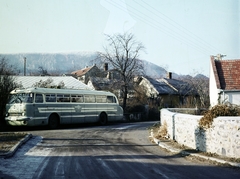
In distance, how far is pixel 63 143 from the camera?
12.9 m

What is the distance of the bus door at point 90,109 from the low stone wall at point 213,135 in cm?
1090

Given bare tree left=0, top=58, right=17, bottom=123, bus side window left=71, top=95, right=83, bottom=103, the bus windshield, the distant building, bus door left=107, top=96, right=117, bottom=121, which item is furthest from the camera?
the distant building

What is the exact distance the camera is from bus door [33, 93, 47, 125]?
18875 mm

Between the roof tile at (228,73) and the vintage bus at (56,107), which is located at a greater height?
the roof tile at (228,73)

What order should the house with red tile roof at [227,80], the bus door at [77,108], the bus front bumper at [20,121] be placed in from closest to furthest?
the bus front bumper at [20,121], the bus door at [77,108], the house with red tile roof at [227,80]

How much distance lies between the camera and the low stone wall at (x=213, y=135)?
9086 mm

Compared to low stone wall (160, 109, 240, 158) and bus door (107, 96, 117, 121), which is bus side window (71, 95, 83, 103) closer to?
bus door (107, 96, 117, 121)

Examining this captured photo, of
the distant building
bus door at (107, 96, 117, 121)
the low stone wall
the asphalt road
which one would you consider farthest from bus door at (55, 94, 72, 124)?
the distant building

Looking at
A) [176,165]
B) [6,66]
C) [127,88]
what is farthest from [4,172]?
[127,88]

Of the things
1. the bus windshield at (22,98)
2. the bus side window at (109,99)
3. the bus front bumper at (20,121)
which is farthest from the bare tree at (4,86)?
the bus side window at (109,99)

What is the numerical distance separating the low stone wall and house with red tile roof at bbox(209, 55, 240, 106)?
9.75 metres

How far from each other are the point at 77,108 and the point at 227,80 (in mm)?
11480

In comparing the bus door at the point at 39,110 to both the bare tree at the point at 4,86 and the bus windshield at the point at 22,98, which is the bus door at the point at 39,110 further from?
the bare tree at the point at 4,86

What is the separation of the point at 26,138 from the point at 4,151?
3246 mm
